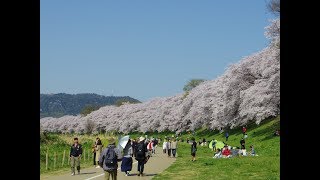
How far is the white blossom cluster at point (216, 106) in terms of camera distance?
45562 millimetres

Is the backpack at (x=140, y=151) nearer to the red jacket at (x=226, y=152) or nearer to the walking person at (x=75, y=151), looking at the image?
the walking person at (x=75, y=151)

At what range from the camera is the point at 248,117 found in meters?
Answer: 50.0

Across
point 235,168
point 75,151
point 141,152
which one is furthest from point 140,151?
point 235,168

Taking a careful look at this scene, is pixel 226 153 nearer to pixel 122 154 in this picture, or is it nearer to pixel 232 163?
pixel 232 163

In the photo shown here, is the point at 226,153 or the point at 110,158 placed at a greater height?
the point at 110,158

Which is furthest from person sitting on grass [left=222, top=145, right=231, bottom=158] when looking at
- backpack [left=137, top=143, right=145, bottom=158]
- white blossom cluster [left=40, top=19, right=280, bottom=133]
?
backpack [left=137, top=143, right=145, bottom=158]

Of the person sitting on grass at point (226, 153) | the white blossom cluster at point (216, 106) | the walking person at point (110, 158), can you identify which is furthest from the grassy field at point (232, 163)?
the walking person at point (110, 158)

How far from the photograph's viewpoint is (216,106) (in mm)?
67500

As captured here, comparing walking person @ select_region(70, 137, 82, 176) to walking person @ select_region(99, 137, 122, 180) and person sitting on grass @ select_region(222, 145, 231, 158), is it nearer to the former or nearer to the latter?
walking person @ select_region(99, 137, 122, 180)

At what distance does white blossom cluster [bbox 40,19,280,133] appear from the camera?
149 ft

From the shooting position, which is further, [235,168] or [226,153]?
[226,153]
